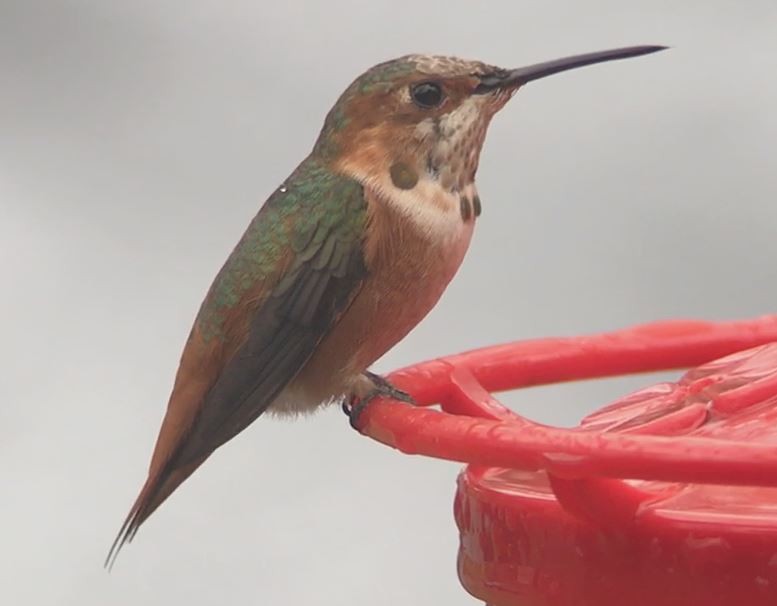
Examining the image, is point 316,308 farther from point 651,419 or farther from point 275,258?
point 651,419

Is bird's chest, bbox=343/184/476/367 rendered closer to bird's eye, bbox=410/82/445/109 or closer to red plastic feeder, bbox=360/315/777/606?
bird's eye, bbox=410/82/445/109

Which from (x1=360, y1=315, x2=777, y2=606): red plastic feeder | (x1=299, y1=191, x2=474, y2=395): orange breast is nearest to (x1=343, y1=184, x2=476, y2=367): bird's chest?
(x1=299, y1=191, x2=474, y2=395): orange breast

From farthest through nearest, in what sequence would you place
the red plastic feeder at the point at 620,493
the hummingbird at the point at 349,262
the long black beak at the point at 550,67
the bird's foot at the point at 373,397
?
the hummingbird at the point at 349,262, the long black beak at the point at 550,67, the bird's foot at the point at 373,397, the red plastic feeder at the point at 620,493

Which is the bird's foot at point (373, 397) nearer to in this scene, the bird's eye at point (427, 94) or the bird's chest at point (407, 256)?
the bird's chest at point (407, 256)

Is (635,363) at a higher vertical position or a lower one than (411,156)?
lower

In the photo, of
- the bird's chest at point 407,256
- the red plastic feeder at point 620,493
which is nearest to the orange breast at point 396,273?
the bird's chest at point 407,256

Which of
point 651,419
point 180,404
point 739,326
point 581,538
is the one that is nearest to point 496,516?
point 581,538
